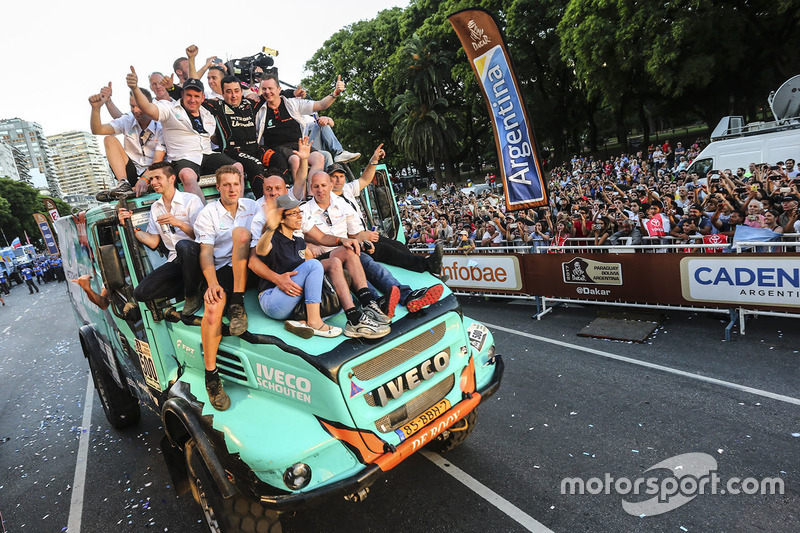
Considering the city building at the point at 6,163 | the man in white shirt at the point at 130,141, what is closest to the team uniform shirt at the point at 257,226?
the man in white shirt at the point at 130,141

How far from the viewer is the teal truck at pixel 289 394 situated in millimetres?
3215

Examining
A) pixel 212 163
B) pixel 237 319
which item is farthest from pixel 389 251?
pixel 212 163

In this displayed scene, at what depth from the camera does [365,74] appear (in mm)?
41531

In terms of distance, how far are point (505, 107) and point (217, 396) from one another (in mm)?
8455

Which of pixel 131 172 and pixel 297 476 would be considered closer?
pixel 297 476

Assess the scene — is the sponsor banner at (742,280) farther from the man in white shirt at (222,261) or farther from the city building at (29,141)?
the city building at (29,141)

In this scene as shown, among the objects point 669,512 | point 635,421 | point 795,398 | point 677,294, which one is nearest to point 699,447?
point 635,421

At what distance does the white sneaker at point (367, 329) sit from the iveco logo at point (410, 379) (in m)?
0.38

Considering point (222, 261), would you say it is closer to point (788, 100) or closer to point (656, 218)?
point (656, 218)

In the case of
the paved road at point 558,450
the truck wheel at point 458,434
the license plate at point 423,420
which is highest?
the license plate at point 423,420

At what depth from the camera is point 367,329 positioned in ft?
11.8

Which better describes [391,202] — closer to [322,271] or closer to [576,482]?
[322,271]

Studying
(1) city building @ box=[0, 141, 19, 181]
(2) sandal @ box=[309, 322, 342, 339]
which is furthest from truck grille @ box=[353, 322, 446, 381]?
(1) city building @ box=[0, 141, 19, 181]

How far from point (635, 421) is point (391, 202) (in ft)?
12.6
